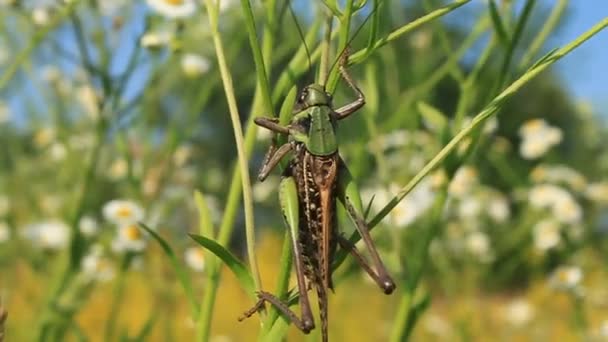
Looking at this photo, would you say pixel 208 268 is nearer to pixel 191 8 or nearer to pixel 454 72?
pixel 454 72

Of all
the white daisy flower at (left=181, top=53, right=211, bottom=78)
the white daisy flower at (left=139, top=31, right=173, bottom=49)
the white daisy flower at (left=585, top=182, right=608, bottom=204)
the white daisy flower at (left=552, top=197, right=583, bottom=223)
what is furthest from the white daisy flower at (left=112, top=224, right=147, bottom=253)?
the white daisy flower at (left=585, top=182, right=608, bottom=204)

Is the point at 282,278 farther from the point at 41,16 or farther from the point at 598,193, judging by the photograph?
the point at 598,193

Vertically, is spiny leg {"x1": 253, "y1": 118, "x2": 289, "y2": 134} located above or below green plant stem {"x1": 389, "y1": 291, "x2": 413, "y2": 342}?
above

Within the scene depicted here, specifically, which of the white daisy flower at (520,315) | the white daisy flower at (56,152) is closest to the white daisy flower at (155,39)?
the white daisy flower at (56,152)

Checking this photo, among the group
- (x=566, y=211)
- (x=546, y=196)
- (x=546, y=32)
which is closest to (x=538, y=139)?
(x=546, y=196)

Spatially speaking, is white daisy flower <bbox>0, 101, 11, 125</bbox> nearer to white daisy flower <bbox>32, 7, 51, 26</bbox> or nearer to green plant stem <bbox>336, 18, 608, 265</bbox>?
white daisy flower <bbox>32, 7, 51, 26</bbox>

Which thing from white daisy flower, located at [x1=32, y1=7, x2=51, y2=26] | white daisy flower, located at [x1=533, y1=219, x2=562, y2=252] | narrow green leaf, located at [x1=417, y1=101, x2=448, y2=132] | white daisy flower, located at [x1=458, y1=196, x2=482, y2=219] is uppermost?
white daisy flower, located at [x1=458, y1=196, x2=482, y2=219]
